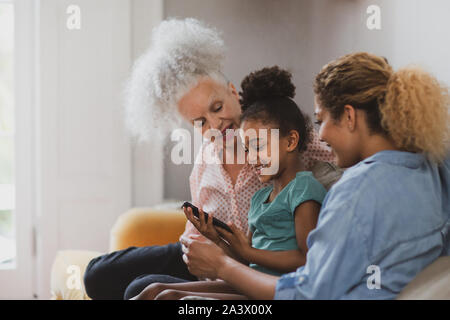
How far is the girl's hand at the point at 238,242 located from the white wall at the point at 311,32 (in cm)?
46

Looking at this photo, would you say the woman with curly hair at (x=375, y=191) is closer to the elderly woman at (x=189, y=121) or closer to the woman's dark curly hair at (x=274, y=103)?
the woman's dark curly hair at (x=274, y=103)

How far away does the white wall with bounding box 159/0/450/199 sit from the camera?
1229 mm

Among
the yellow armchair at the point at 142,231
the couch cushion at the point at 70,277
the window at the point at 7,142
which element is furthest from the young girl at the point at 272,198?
the window at the point at 7,142

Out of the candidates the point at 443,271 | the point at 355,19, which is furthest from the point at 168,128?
the point at 443,271

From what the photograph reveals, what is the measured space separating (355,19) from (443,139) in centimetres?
66

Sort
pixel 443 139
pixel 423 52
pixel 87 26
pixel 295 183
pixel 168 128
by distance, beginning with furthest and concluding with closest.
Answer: pixel 87 26
pixel 168 128
pixel 423 52
pixel 295 183
pixel 443 139

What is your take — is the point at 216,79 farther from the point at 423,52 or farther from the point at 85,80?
the point at 85,80

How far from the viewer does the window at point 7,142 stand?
1926 mm

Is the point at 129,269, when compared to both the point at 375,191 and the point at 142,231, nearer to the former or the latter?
the point at 142,231

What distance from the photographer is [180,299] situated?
102 cm

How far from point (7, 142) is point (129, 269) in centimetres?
94

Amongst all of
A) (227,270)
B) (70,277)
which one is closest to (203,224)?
(227,270)

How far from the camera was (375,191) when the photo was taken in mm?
811

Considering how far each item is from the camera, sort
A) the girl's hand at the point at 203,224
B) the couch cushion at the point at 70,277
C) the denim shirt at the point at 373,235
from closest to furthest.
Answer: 1. the denim shirt at the point at 373,235
2. the girl's hand at the point at 203,224
3. the couch cushion at the point at 70,277
